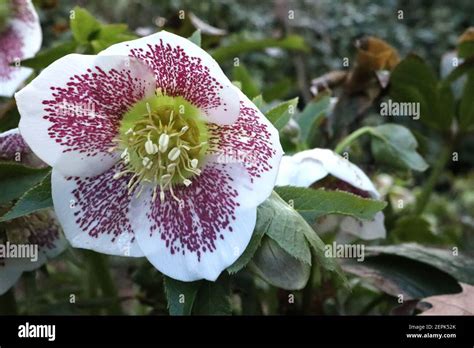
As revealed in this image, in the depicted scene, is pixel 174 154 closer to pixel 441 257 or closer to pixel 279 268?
pixel 279 268

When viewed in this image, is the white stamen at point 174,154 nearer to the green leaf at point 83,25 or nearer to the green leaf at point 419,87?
the green leaf at point 83,25

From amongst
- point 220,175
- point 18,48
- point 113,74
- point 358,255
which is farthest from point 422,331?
point 18,48

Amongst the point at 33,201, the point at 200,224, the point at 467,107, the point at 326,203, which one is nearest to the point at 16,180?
the point at 33,201


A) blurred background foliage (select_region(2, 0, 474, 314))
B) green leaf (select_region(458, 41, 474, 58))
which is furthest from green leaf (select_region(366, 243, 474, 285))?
green leaf (select_region(458, 41, 474, 58))

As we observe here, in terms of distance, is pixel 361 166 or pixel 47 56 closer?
pixel 47 56

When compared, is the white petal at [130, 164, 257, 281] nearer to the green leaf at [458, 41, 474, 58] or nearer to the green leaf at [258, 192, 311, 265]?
the green leaf at [258, 192, 311, 265]

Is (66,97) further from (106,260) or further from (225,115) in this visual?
(106,260)
